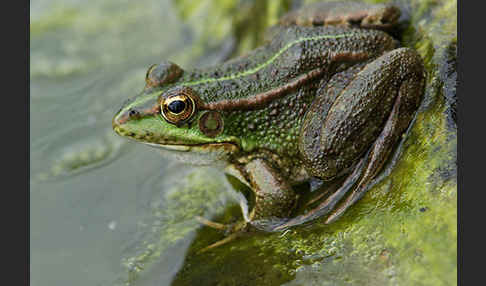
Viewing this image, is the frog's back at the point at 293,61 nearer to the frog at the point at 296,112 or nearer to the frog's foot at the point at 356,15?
the frog at the point at 296,112

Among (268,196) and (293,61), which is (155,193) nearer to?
(268,196)

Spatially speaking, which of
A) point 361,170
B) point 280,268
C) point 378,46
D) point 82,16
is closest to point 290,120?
point 361,170

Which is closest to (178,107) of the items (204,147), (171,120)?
(171,120)

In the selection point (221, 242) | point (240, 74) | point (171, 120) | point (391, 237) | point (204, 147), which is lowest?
point (221, 242)

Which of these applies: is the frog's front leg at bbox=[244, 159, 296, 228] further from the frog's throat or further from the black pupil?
the black pupil

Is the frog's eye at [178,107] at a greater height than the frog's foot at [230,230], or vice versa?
the frog's eye at [178,107]

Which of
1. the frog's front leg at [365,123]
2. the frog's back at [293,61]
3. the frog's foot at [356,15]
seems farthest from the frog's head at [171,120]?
the frog's foot at [356,15]

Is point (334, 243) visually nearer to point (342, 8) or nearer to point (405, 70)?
point (405, 70)
